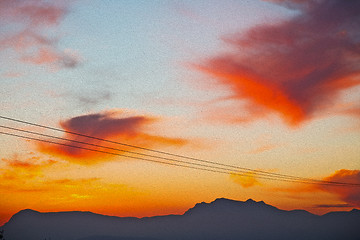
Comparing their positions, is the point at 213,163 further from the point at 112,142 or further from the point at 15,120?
the point at 15,120

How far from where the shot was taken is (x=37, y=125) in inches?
1633

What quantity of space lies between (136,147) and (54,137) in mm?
9901

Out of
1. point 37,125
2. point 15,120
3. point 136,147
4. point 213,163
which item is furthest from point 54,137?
point 213,163

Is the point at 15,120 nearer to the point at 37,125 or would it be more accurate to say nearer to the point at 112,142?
the point at 37,125

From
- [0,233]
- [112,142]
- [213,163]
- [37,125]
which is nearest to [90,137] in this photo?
[112,142]

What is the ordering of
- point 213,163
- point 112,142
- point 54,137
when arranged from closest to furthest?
point 54,137 < point 112,142 < point 213,163

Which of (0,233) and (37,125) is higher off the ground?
(37,125)

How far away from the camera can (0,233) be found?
195ft

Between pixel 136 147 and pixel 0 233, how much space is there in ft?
85.4

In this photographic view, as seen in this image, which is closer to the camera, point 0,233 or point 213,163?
point 213,163

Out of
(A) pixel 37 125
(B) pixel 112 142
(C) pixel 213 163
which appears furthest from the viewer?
(C) pixel 213 163

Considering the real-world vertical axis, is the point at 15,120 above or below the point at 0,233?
above

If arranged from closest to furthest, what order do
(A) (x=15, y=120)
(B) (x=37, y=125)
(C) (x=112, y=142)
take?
(A) (x=15, y=120)
(B) (x=37, y=125)
(C) (x=112, y=142)

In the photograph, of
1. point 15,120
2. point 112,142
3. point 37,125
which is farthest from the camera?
point 112,142
